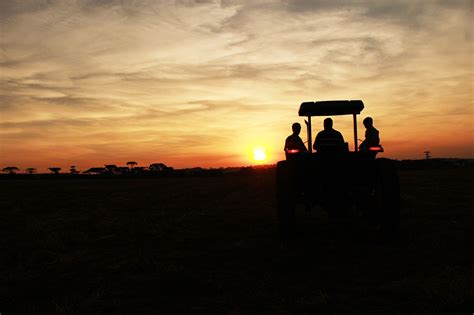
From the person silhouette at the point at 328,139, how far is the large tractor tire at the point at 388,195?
88 cm

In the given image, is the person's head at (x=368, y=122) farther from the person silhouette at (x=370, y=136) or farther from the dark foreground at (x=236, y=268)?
the dark foreground at (x=236, y=268)

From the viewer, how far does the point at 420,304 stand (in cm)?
461

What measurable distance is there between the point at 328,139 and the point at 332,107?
816mm

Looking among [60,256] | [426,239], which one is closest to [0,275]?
[60,256]

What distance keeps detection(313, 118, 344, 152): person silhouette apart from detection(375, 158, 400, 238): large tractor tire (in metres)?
0.88

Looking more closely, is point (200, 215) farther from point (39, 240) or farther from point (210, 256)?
point (210, 256)

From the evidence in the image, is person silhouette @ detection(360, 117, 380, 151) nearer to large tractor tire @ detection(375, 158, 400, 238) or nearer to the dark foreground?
large tractor tire @ detection(375, 158, 400, 238)

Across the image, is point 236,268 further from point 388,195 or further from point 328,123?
point 328,123

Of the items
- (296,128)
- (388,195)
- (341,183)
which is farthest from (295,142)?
(388,195)

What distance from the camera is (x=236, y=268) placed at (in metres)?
6.50

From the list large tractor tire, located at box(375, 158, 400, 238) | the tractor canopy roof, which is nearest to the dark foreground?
large tractor tire, located at box(375, 158, 400, 238)

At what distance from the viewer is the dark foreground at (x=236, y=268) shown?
4844 millimetres

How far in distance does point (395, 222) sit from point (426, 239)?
2.32 ft

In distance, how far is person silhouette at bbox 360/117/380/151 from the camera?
28.1ft
